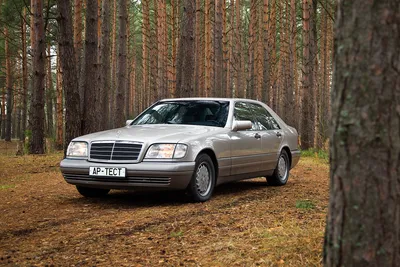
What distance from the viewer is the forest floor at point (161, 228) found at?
160 inches

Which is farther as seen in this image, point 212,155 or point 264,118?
point 264,118

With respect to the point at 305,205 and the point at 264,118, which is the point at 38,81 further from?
the point at 305,205

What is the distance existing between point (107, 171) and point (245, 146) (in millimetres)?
2465

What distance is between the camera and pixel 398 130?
2.38m

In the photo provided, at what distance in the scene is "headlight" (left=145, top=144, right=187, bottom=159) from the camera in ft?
21.2

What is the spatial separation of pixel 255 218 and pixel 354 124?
3425mm

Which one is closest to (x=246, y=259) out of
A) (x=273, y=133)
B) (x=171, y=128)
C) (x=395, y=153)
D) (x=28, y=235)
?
(x=395, y=153)

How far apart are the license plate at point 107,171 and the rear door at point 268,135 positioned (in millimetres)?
2932

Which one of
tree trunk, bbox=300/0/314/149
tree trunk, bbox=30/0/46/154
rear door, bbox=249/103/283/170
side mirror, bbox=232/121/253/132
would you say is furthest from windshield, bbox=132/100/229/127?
tree trunk, bbox=300/0/314/149

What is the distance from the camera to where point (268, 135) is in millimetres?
8664

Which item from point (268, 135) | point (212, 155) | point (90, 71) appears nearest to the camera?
point (212, 155)

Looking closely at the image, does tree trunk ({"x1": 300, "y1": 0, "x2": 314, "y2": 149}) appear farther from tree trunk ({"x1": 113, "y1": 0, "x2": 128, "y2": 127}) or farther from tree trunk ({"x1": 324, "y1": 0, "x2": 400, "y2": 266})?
tree trunk ({"x1": 324, "y1": 0, "x2": 400, "y2": 266})

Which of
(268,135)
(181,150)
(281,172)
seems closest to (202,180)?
(181,150)

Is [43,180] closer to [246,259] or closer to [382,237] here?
[246,259]
